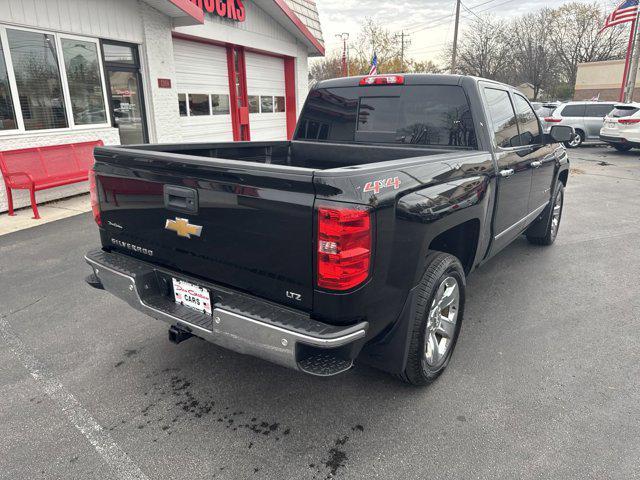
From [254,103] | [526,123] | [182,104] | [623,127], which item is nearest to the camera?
[526,123]

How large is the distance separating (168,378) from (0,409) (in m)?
0.98

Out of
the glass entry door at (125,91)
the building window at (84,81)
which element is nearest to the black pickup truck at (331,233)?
the building window at (84,81)

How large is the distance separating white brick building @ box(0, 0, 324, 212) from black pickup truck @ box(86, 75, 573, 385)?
19.9 feet

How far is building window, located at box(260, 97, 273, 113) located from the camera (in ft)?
47.8

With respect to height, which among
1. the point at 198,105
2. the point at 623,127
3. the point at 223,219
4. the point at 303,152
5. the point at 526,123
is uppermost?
the point at 198,105

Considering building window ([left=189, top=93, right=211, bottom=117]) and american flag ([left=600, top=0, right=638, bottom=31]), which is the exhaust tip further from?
american flag ([left=600, top=0, right=638, bottom=31])

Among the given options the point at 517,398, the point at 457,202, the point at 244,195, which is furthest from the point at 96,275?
the point at 517,398

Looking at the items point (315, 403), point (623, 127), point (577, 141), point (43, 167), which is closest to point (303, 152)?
point (315, 403)

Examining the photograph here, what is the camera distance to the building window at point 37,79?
7.62 metres

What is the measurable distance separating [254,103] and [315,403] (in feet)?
41.7

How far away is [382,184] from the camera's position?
218cm

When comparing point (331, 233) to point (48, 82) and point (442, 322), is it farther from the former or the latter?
point (48, 82)

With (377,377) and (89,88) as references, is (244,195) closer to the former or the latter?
(377,377)

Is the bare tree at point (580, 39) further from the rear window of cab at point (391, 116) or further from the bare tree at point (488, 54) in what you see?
the rear window of cab at point (391, 116)
